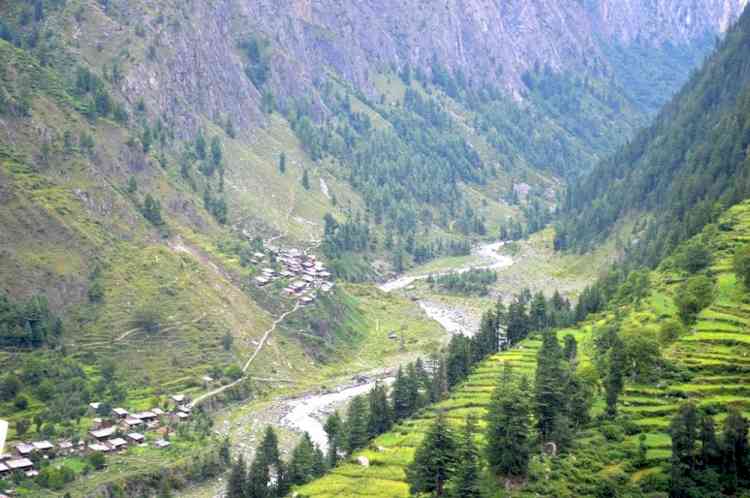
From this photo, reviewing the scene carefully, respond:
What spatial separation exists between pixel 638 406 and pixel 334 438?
117ft

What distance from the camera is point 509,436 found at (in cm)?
7994

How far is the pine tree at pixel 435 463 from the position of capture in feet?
264

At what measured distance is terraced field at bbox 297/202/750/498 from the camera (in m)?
77.4

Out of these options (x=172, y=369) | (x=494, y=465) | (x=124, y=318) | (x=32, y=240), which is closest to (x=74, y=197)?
(x=32, y=240)

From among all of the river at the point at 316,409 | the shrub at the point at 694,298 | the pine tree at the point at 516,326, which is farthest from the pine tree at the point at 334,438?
the shrub at the point at 694,298

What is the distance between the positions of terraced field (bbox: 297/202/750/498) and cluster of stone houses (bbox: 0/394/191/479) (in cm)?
3039

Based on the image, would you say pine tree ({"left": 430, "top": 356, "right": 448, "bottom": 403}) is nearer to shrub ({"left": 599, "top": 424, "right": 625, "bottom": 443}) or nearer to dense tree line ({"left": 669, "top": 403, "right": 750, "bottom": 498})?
shrub ({"left": 599, "top": 424, "right": 625, "bottom": 443})

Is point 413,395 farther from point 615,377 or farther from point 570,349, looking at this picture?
point 615,377

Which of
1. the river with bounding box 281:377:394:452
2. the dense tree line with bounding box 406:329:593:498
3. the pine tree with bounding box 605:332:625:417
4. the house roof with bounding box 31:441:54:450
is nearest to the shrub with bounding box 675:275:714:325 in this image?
the pine tree with bounding box 605:332:625:417

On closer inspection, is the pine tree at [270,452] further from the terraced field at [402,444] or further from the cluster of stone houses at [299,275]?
the cluster of stone houses at [299,275]

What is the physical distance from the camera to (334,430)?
10919 centimetres

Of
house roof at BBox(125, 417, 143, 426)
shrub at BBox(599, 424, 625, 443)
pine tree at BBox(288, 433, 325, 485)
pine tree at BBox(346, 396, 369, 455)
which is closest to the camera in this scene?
shrub at BBox(599, 424, 625, 443)

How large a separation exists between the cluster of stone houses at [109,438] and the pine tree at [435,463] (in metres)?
44.9

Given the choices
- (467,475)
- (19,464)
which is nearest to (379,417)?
(467,475)
